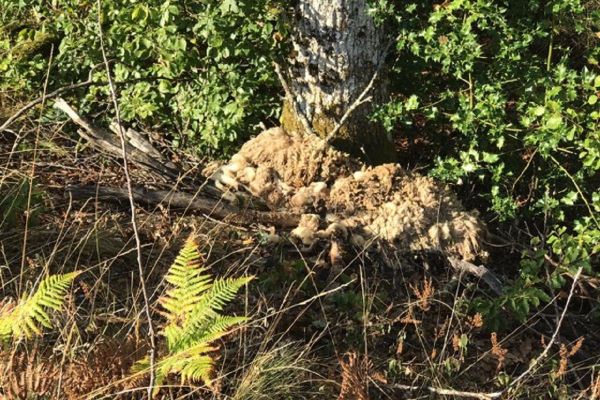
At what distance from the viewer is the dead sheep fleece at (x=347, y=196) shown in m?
4.32

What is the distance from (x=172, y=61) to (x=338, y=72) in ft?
4.07

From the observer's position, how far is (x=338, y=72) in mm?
4832

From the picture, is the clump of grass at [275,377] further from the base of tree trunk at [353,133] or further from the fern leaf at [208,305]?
the base of tree trunk at [353,133]

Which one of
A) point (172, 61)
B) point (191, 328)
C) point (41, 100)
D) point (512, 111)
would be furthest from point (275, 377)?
point (512, 111)

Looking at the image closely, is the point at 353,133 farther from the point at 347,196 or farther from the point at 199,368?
A: the point at 199,368

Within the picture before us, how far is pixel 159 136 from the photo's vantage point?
566 centimetres

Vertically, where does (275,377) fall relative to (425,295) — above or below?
below

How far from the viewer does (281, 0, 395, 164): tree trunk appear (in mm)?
4668

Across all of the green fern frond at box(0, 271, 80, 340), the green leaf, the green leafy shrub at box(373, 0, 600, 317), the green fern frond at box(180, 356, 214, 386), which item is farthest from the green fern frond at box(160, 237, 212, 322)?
the green leaf

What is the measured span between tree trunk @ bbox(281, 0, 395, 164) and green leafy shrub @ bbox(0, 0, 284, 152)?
0.23 m

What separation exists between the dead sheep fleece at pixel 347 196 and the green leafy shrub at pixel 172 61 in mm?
506

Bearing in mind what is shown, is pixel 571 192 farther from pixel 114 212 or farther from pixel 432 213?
pixel 114 212

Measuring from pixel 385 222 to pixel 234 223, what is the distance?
98cm

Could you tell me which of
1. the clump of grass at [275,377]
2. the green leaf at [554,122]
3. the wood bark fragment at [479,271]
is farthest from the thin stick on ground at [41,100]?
the green leaf at [554,122]
